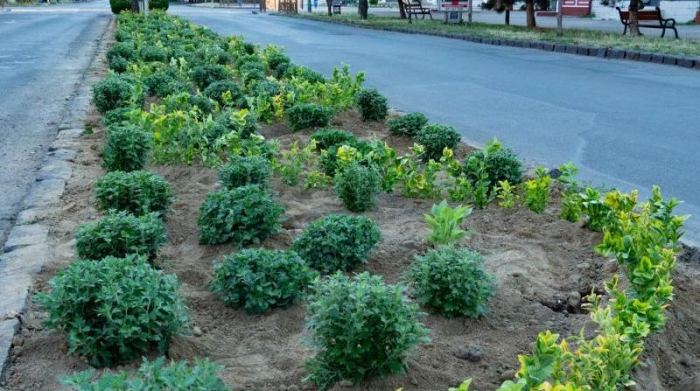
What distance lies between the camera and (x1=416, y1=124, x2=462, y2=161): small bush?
7027mm

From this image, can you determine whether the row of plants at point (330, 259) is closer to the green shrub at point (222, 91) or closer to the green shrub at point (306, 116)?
the green shrub at point (306, 116)

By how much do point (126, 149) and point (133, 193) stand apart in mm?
1173

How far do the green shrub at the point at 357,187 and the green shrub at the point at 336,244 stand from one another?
0.94 m

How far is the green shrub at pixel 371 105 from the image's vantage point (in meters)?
8.87

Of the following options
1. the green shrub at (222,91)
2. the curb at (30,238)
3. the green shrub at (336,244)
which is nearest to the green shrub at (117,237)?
the curb at (30,238)

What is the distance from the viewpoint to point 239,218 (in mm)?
4746

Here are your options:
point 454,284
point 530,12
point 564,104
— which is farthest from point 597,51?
point 454,284

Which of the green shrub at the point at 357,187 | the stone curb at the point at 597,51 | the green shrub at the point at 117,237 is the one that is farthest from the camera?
the stone curb at the point at 597,51

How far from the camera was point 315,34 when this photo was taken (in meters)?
28.6

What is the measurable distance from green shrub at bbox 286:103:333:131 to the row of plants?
1.66 ft

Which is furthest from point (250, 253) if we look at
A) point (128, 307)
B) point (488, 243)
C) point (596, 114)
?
point (596, 114)

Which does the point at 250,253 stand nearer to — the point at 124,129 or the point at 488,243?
the point at 488,243

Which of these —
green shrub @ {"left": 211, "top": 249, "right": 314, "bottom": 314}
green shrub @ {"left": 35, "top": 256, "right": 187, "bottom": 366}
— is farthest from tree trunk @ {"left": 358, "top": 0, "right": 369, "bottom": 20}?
green shrub @ {"left": 35, "top": 256, "right": 187, "bottom": 366}

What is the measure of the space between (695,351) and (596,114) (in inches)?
274
